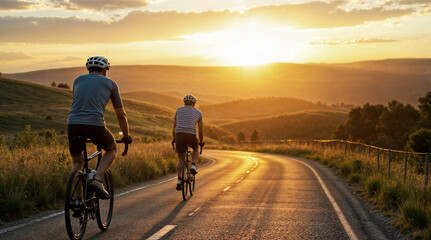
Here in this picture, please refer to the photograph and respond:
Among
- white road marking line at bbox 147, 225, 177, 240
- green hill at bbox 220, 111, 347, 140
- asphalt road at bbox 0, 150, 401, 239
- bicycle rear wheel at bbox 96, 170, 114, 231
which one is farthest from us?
green hill at bbox 220, 111, 347, 140

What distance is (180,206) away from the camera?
10.5 meters

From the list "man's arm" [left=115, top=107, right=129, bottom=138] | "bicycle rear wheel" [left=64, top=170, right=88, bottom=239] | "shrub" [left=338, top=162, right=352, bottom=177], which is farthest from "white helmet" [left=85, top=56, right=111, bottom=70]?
"shrub" [left=338, top=162, right=352, bottom=177]

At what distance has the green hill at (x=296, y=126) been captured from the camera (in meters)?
117

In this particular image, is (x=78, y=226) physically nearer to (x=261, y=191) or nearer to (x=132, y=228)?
(x=132, y=228)

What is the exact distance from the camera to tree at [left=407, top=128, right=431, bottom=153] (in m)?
39.5

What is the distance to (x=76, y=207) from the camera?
21.4 feet

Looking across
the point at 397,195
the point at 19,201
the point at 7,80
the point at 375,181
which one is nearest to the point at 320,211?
the point at 397,195

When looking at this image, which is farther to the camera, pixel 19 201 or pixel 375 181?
pixel 375 181

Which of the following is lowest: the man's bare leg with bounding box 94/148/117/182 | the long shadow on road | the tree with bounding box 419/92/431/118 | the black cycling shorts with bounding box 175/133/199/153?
the long shadow on road

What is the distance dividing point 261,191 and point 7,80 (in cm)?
10308

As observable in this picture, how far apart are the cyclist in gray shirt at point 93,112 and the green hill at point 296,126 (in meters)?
107

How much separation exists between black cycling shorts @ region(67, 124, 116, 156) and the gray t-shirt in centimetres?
7

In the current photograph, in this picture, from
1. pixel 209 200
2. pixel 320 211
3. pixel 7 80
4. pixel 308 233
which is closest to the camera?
pixel 308 233

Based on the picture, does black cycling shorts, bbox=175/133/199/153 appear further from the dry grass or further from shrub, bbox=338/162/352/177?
shrub, bbox=338/162/352/177
